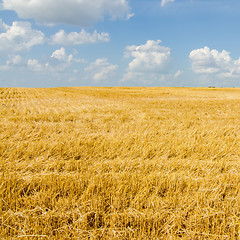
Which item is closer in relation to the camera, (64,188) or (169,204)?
(169,204)

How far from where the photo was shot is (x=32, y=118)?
8.48 metres

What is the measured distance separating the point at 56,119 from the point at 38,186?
572 cm

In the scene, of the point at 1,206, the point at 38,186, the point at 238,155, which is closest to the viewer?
the point at 1,206

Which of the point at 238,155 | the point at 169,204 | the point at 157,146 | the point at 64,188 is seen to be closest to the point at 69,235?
the point at 64,188

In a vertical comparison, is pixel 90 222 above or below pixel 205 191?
below

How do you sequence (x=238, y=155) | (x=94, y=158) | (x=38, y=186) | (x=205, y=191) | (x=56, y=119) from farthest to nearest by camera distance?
(x=56, y=119)
(x=238, y=155)
(x=94, y=158)
(x=38, y=186)
(x=205, y=191)

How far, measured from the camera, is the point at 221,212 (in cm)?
235

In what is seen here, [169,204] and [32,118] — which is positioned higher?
[32,118]

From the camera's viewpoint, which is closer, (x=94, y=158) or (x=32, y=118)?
(x=94, y=158)

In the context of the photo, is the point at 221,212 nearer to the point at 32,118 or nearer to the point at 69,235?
the point at 69,235

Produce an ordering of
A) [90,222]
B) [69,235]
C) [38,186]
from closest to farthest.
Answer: [69,235]
[90,222]
[38,186]

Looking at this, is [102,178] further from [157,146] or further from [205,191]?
[157,146]

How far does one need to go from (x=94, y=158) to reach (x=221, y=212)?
2491 mm

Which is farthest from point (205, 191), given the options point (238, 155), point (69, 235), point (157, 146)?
point (238, 155)
